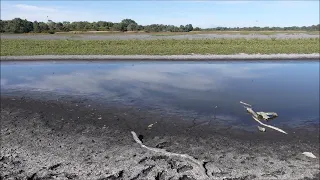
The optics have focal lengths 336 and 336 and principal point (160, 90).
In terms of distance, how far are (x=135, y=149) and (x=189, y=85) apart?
1120 centimetres

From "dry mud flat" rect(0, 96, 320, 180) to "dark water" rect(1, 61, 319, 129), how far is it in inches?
72.2

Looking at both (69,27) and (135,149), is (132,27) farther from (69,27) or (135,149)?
(135,149)

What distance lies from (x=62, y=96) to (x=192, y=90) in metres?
→ 7.27

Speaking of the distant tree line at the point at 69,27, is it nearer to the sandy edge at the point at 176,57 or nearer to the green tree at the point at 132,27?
the green tree at the point at 132,27

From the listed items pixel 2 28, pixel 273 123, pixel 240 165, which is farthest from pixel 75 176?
pixel 2 28

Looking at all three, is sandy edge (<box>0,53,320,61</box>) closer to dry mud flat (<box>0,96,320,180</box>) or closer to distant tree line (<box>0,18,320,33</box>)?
dry mud flat (<box>0,96,320,180</box>)

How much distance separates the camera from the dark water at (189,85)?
15.4m

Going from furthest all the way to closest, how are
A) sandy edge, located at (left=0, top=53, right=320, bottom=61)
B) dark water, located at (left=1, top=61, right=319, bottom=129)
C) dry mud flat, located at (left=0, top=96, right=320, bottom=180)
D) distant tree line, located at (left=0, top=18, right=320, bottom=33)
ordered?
1. distant tree line, located at (left=0, top=18, right=320, bottom=33)
2. sandy edge, located at (left=0, top=53, right=320, bottom=61)
3. dark water, located at (left=1, top=61, right=319, bottom=129)
4. dry mud flat, located at (left=0, top=96, right=320, bottom=180)

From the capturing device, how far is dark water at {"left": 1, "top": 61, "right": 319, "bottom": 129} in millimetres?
15422

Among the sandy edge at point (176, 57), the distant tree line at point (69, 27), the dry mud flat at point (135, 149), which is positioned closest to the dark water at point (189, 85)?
the dry mud flat at point (135, 149)

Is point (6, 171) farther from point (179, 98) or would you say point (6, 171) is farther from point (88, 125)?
point (179, 98)

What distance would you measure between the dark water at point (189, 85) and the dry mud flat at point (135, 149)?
1834mm

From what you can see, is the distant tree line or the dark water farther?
the distant tree line

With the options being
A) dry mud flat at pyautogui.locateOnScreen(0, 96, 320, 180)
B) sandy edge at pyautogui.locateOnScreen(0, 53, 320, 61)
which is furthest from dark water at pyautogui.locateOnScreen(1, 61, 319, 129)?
sandy edge at pyautogui.locateOnScreen(0, 53, 320, 61)
